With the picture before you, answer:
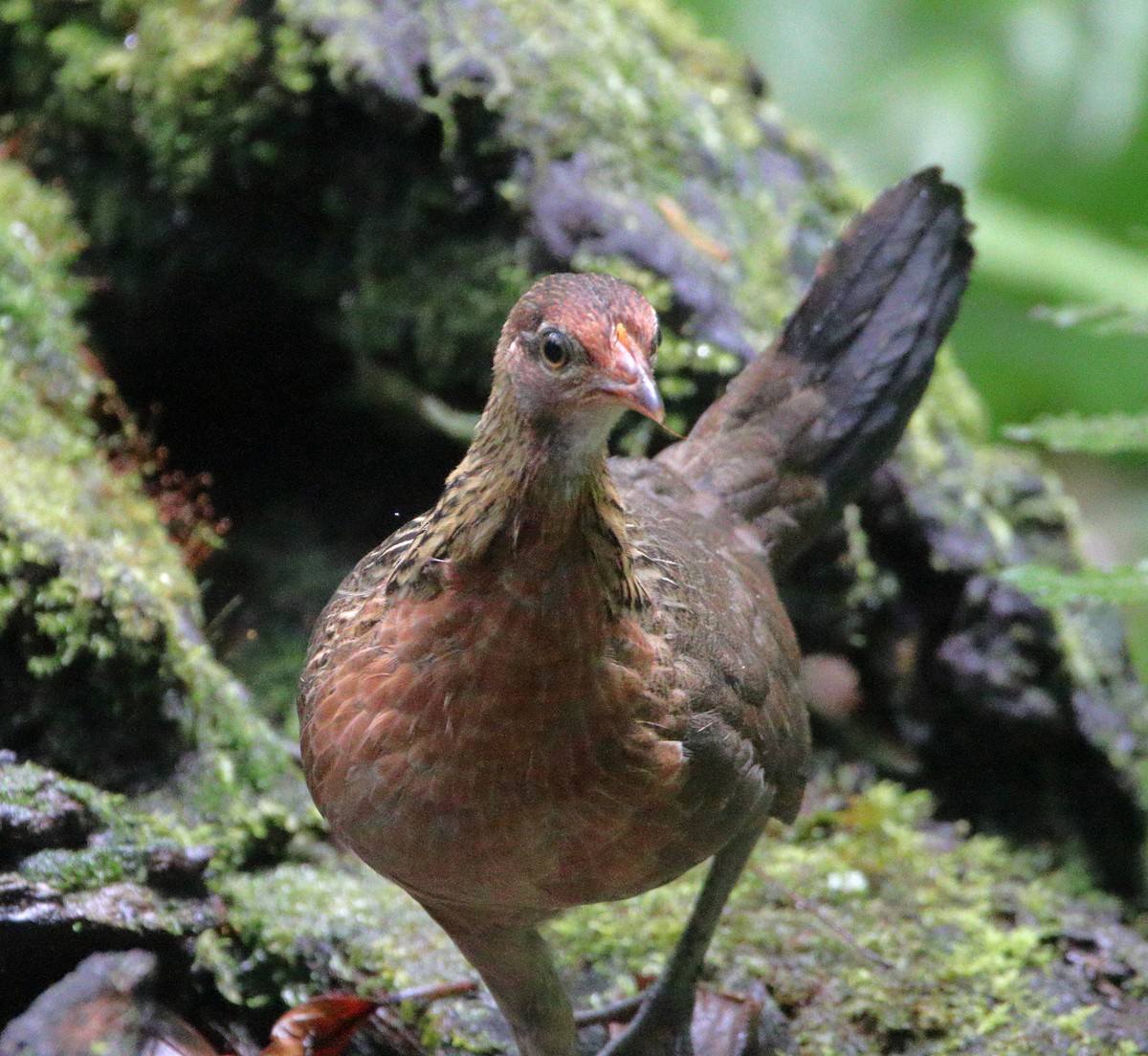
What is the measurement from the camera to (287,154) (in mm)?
5172

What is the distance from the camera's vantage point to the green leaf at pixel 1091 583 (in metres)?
3.70

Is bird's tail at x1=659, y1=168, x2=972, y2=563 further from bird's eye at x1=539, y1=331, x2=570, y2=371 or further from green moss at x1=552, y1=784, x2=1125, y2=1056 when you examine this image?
bird's eye at x1=539, y1=331, x2=570, y2=371

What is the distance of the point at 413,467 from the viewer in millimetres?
5688

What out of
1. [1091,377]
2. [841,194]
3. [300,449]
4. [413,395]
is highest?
[1091,377]

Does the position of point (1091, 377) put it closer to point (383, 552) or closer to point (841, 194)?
point (841, 194)

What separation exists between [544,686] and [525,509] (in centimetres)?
35

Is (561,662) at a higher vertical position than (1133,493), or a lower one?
lower

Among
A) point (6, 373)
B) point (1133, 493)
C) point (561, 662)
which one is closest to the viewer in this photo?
point (561, 662)

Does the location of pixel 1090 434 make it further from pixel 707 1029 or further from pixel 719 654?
pixel 707 1029

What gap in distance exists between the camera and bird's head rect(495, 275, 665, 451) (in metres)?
2.32

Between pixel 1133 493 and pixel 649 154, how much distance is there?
5599 mm

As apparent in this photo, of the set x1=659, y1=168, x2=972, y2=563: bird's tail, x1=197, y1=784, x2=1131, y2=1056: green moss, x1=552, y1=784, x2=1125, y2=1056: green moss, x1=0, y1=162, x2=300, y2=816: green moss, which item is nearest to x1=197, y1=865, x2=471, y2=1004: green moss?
x1=197, y1=784, x2=1131, y2=1056: green moss

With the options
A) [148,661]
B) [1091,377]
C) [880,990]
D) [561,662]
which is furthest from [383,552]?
[1091,377]

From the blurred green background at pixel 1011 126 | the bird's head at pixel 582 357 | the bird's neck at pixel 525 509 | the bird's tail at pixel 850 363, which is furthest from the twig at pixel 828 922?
the blurred green background at pixel 1011 126
